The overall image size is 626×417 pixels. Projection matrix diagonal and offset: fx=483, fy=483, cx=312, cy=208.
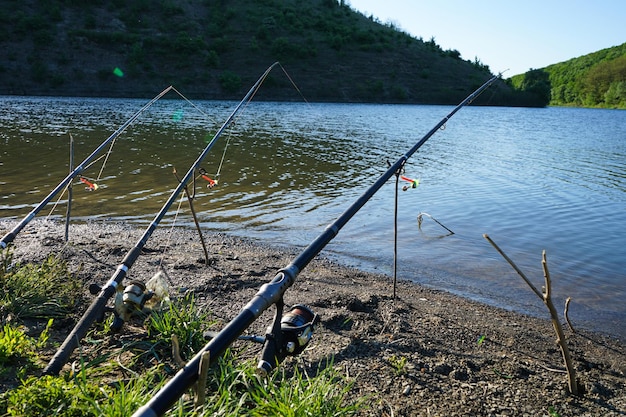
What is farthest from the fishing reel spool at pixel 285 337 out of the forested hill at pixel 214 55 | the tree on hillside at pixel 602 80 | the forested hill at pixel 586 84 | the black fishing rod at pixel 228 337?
the tree on hillside at pixel 602 80

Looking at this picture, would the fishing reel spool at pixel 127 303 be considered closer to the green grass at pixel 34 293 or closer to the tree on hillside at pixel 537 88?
the green grass at pixel 34 293

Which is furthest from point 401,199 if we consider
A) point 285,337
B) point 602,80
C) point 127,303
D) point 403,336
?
point 602,80

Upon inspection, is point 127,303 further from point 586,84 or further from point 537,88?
point 586,84

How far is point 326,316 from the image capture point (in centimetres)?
473

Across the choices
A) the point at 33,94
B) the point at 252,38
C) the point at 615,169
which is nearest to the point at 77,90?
the point at 33,94

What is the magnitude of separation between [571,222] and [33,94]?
53.7 m

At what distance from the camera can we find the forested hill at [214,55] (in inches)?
2158

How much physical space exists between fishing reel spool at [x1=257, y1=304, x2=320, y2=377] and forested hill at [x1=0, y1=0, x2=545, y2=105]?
55943mm

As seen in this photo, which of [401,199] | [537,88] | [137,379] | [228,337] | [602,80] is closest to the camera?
[228,337]

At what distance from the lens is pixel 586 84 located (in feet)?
352

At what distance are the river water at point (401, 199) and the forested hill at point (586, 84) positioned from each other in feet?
217

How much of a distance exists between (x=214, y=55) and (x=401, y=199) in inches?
2234

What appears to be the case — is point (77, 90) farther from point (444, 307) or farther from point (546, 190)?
point (444, 307)

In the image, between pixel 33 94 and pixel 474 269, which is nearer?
pixel 474 269
